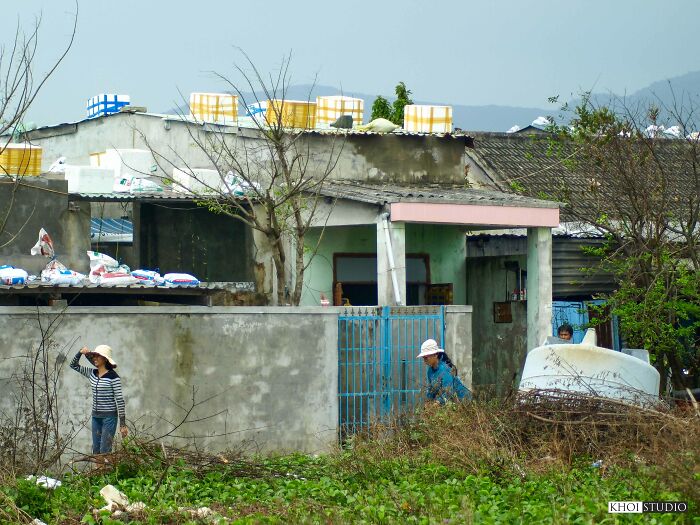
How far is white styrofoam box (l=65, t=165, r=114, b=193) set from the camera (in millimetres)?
18703

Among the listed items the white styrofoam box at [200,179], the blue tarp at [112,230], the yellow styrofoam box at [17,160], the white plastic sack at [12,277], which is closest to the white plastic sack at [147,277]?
the white plastic sack at [12,277]

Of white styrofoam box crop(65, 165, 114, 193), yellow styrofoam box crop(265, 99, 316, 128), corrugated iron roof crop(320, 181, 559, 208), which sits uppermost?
yellow styrofoam box crop(265, 99, 316, 128)

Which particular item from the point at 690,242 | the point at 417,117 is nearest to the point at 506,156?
the point at 417,117

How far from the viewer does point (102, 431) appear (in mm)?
12555

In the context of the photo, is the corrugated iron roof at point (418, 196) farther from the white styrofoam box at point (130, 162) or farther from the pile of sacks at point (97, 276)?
the white styrofoam box at point (130, 162)

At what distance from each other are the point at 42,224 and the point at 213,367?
15.1 feet

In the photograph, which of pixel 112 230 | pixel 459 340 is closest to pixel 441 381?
pixel 459 340

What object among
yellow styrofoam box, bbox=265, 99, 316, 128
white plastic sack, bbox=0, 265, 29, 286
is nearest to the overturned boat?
white plastic sack, bbox=0, 265, 29, 286

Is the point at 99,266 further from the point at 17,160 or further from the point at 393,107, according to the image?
the point at 393,107

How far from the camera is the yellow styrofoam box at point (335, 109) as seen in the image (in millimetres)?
22688

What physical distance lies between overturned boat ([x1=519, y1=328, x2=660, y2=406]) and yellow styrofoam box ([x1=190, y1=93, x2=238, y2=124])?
10872 mm

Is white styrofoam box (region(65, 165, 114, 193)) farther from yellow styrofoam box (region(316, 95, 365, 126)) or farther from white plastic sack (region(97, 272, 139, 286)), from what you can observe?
yellow styrofoam box (region(316, 95, 365, 126))

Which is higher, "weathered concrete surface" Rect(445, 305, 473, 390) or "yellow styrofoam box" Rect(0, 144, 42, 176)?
"yellow styrofoam box" Rect(0, 144, 42, 176)

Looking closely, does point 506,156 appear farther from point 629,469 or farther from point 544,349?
point 629,469
